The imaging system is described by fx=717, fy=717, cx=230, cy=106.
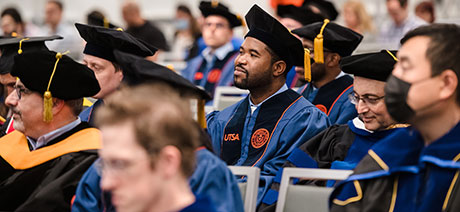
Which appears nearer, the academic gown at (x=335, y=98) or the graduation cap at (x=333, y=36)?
the academic gown at (x=335, y=98)

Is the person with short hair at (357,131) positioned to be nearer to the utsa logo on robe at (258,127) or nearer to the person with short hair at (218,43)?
the utsa logo on robe at (258,127)

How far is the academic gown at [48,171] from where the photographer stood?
336 centimetres

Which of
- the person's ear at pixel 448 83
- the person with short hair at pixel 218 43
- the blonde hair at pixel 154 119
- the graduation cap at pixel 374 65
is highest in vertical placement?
the person's ear at pixel 448 83

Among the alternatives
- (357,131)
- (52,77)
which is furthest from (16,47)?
(357,131)

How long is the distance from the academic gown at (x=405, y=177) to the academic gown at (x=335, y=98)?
6.36 feet

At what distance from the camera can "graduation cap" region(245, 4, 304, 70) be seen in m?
4.46

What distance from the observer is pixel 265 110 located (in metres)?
4.41

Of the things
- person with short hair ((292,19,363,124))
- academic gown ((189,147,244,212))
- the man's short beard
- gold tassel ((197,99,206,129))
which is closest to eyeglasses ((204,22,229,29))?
person with short hair ((292,19,363,124))

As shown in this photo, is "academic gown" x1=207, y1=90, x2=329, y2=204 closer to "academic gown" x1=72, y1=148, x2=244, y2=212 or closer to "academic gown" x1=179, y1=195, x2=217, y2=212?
"academic gown" x1=72, y1=148, x2=244, y2=212

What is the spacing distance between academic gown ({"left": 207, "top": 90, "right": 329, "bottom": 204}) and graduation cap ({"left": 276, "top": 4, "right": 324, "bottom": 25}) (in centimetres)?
218

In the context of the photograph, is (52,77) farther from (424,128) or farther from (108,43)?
(424,128)

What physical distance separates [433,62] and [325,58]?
2.60 metres

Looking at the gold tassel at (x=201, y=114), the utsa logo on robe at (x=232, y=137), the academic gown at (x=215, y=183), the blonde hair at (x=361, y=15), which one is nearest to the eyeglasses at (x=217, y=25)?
the blonde hair at (x=361, y=15)

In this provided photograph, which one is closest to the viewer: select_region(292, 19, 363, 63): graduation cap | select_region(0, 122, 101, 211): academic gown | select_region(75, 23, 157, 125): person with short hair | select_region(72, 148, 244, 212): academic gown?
select_region(72, 148, 244, 212): academic gown
